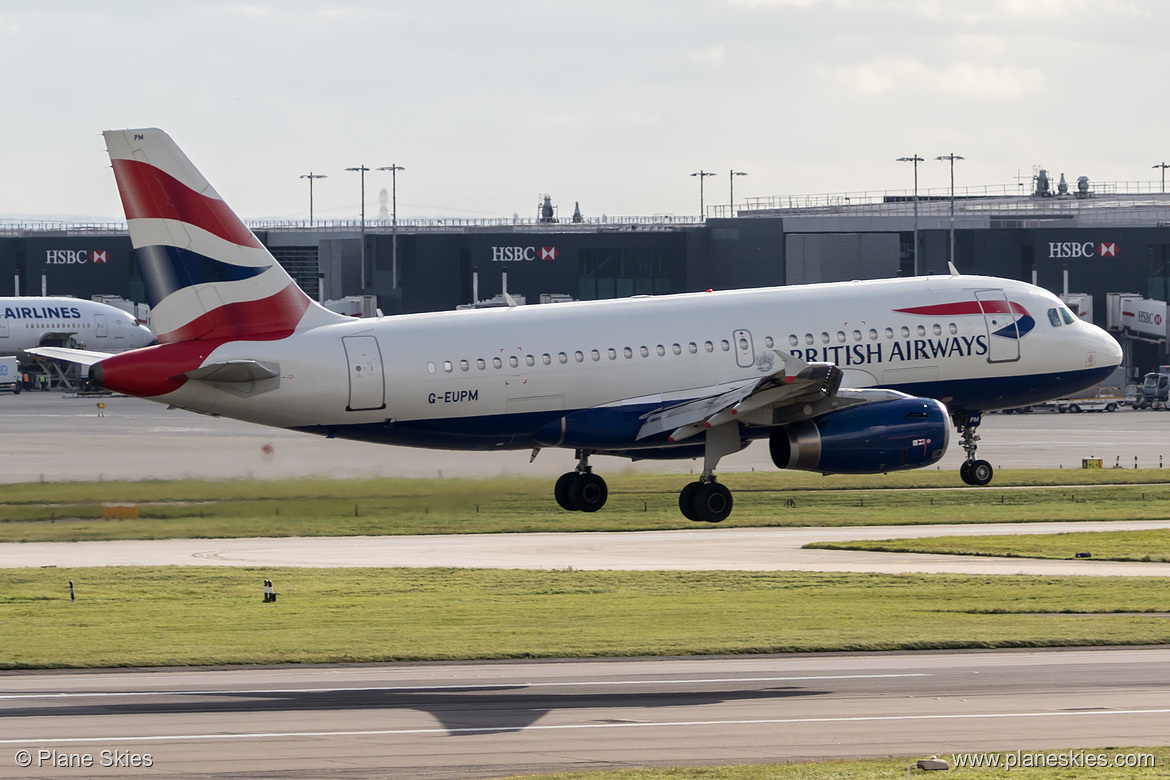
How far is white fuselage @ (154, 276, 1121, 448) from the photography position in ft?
146

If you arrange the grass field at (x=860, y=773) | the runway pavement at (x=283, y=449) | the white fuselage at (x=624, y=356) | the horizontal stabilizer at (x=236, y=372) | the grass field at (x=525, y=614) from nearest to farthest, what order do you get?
the grass field at (x=860, y=773), the horizontal stabilizer at (x=236, y=372), the white fuselage at (x=624, y=356), the grass field at (x=525, y=614), the runway pavement at (x=283, y=449)

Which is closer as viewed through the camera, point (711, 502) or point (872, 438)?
point (872, 438)

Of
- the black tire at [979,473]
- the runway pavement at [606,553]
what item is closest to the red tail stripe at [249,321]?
the black tire at [979,473]

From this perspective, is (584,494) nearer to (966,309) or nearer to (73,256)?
(966,309)

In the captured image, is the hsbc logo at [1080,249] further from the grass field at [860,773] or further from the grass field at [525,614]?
the grass field at [860,773]

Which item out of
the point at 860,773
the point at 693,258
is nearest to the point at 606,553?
the point at 860,773

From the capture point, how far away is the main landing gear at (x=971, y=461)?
5066 cm

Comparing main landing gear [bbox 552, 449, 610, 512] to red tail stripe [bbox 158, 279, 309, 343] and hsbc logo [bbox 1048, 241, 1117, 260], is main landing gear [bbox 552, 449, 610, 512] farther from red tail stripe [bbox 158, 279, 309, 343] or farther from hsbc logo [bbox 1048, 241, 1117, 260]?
hsbc logo [bbox 1048, 241, 1117, 260]

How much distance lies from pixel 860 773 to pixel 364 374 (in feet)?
69.9

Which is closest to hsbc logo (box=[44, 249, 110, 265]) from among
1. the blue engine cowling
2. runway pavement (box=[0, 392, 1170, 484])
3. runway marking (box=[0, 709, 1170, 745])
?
runway pavement (box=[0, 392, 1170, 484])

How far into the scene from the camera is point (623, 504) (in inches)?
3514

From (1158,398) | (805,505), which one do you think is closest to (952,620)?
(805,505)

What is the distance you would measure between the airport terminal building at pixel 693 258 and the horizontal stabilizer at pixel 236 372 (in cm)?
10735

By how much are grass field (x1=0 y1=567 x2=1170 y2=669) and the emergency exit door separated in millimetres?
6975
